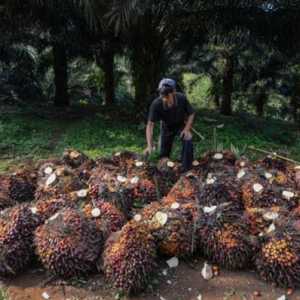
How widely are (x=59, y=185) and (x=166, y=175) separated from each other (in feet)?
3.36

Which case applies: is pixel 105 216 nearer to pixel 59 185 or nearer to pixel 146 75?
pixel 59 185

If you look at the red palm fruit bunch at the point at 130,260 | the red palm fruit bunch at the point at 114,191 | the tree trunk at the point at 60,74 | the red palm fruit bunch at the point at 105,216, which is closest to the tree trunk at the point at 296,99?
the tree trunk at the point at 60,74

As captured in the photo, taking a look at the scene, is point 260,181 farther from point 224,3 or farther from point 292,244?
point 224,3

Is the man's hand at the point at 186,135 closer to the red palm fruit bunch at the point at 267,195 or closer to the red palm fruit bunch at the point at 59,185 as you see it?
the red palm fruit bunch at the point at 267,195

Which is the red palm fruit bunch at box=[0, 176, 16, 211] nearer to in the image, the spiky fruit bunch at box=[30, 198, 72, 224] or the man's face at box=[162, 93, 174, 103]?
the spiky fruit bunch at box=[30, 198, 72, 224]

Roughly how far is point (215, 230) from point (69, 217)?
107cm

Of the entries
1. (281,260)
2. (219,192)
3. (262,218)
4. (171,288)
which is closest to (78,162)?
(219,192)

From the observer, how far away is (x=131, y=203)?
3.57 metres

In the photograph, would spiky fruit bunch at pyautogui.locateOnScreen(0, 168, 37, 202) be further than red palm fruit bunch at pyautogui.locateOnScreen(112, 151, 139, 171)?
No

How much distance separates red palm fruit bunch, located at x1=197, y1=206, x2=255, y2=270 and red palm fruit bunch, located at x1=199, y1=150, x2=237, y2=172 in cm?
100

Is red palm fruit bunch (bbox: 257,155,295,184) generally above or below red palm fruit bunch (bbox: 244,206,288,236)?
above

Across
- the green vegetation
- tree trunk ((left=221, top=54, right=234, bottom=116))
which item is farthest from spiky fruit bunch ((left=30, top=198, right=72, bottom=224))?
tree trunk ((left=221, top=54, right=234, bottom=116))

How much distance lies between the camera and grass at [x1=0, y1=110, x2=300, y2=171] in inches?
247

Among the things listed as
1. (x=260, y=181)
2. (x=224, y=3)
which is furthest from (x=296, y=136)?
(x=260, y=181)
